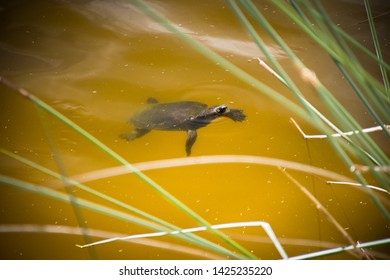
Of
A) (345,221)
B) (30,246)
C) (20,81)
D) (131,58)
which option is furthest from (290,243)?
(20,81)

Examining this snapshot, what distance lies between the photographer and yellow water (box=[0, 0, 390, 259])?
162 centimetres

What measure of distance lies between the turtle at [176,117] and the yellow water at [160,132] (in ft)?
0.21

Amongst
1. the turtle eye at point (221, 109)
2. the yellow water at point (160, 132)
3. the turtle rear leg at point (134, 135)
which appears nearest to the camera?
the yellow water at point (160, 132)

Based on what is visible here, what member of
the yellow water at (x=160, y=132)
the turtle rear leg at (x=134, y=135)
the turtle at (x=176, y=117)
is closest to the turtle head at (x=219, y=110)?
the turtle at (x=176, y=117)

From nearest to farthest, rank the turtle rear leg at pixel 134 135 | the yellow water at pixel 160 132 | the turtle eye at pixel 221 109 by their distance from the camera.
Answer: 1. the yellow water at pixel 160 132
2. the turtle eye at pixel 221 109
3. the turtle rear leg at pixel 134 135

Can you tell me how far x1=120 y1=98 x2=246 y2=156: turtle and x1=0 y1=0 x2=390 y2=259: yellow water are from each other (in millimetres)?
62

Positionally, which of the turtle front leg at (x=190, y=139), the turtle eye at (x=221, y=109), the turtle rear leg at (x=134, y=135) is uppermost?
the turtle eye at (x=221, y=109)

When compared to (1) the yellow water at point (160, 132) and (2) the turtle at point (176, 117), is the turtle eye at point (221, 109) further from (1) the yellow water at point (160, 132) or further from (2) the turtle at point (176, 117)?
(1) the yellow water at point (160, 132)

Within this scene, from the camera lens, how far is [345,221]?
1655 millimetres

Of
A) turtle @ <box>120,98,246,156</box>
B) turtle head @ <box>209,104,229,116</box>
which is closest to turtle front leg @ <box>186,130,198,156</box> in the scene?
turtle @ <box>120,98,246,156</box>

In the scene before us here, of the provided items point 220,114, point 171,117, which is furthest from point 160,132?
point 220,114

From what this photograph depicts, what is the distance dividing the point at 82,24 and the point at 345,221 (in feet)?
6.58

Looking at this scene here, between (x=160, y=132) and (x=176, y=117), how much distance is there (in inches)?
6.6

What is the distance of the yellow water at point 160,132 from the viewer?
1.62 meters
